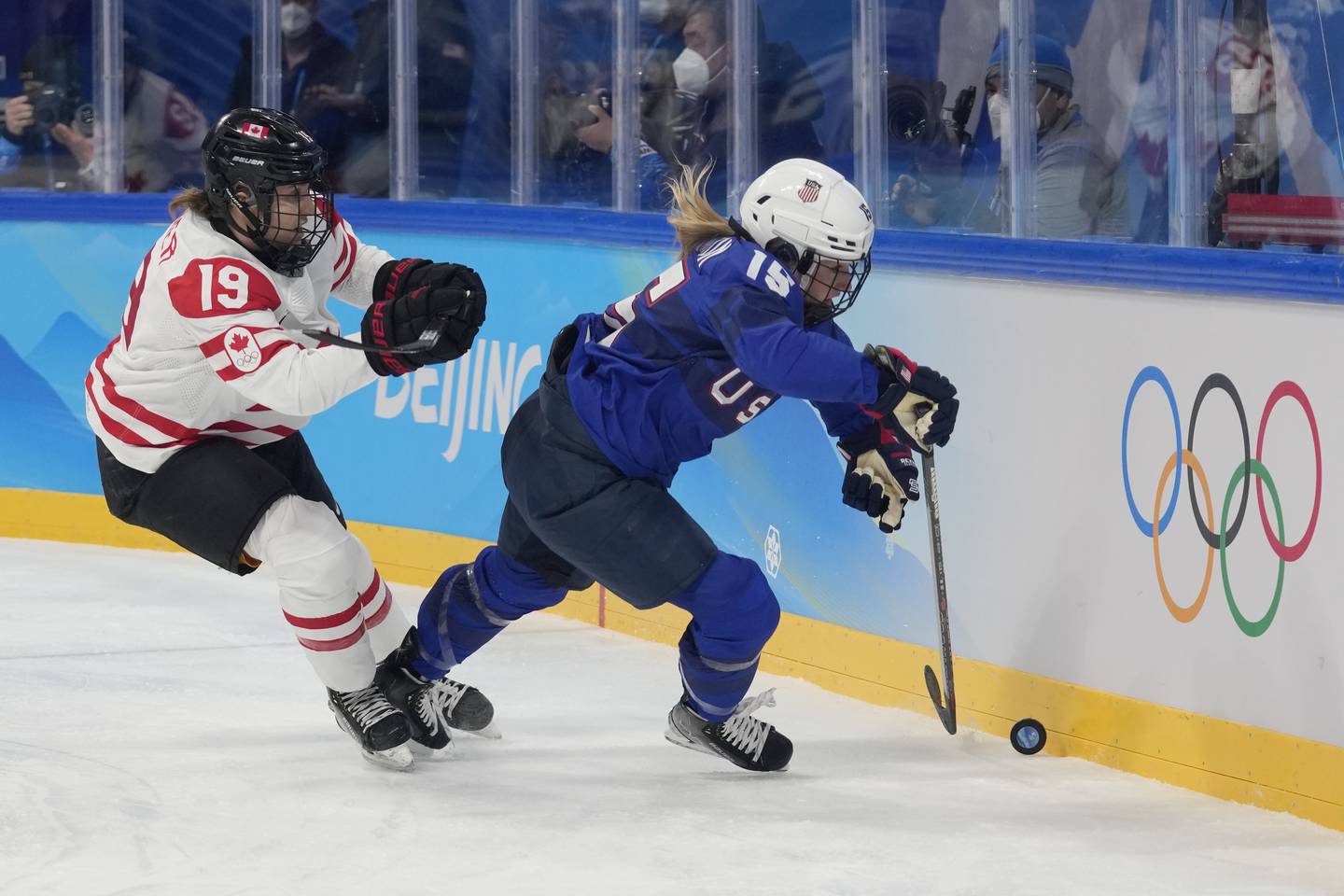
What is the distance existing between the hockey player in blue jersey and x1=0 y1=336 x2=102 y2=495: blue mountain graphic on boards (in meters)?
2.99

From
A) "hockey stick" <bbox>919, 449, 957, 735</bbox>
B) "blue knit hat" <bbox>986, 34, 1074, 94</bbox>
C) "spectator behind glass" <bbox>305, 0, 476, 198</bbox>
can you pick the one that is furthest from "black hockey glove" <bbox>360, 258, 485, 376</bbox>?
"spectator behind glass" <bbox>305, 0, 476, 198</bbox>

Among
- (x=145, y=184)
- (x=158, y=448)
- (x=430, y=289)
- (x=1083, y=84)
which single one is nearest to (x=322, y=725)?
(x=158, y=448)

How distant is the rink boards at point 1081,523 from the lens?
11.6 ft

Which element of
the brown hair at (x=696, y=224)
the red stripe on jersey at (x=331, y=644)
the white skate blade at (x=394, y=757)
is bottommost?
the white skate blade at (x=394, y=757)

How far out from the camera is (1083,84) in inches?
172

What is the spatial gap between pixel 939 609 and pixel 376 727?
1141 mm

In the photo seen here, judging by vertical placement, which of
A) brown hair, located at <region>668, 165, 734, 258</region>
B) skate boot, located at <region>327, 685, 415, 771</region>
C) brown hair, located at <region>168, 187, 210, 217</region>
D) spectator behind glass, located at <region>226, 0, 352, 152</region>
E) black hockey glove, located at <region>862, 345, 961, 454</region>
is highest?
spectator behind glass, located at <region>226, 0, 352, 152</region>

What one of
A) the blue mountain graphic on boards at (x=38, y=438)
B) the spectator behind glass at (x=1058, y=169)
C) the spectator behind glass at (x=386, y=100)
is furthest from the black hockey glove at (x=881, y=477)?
the blue mountain graphic on boards at (x=38, y=438)

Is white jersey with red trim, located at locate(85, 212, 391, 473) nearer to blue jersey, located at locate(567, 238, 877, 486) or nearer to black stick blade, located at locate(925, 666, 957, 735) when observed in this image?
blue jersey, located at locate(567, 238, 877, 486)

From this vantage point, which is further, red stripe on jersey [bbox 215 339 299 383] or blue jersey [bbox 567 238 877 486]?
red stripe on jersey [bbox 215 339 299 383]

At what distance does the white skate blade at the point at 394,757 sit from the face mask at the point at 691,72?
2406mm

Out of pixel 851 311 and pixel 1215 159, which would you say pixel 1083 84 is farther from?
pixel 851 311

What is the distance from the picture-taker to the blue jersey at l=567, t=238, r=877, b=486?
137 inches

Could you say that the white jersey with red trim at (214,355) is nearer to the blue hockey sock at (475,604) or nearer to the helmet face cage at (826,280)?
the blue hockey sock at (475,604)
